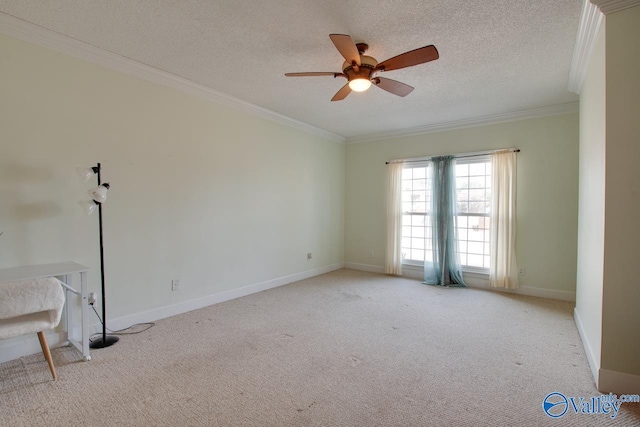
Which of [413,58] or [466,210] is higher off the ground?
[413,58]

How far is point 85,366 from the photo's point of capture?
2.41m

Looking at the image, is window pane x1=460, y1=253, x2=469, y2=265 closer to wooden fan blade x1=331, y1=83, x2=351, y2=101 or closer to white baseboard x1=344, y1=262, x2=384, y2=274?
white baseboard x1=344, y1=262, x2=384, y2=274

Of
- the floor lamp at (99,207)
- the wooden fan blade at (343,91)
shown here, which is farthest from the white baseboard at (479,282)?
the floor lamp at (99,207)

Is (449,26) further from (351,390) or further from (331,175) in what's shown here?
(331,175)

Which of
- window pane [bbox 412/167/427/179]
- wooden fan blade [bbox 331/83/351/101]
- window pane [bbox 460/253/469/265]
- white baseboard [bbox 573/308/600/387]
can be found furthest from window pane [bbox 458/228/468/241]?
wooden fan blade [bbox 331/83/351/101]

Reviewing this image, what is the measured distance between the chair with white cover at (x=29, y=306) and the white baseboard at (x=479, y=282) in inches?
186

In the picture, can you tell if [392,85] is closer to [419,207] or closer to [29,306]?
[419,207]

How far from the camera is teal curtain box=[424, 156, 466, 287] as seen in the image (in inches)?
196

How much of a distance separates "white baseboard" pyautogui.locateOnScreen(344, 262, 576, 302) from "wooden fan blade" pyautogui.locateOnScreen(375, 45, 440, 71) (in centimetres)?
372

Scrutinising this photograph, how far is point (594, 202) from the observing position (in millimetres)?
2514

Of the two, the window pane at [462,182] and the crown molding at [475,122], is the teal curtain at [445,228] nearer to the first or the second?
the window pane at [462,182]

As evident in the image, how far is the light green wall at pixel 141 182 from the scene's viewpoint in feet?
8.36

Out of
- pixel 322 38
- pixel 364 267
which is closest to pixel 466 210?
pixel 364 267

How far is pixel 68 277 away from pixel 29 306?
697 millimetres
